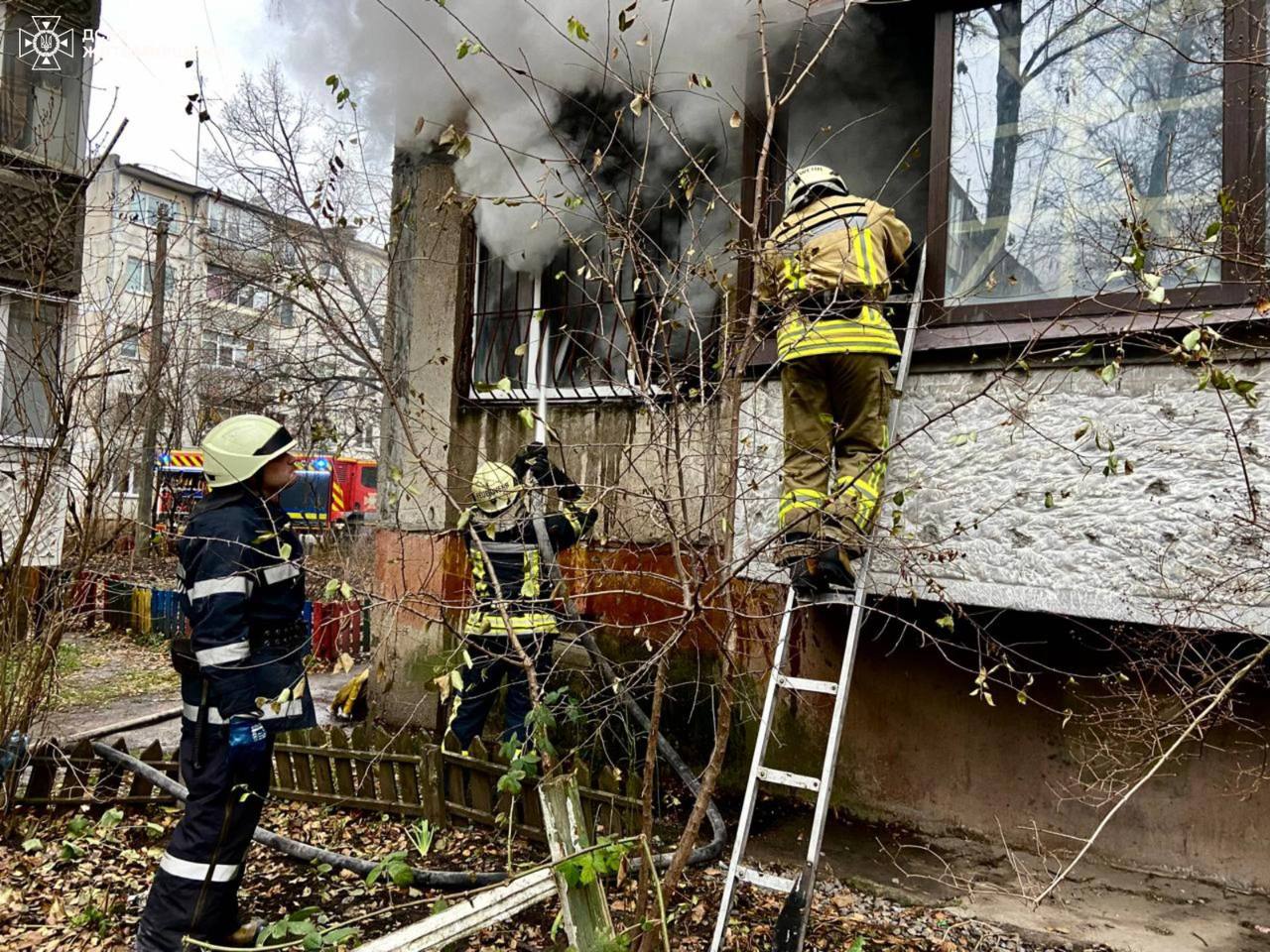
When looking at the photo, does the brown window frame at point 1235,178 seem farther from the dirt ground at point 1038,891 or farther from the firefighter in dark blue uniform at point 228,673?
the firefighter in dark blue uniform at point 228,673

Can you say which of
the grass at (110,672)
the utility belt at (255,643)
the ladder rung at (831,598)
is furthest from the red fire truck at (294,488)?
the ladder rung at (831,598)

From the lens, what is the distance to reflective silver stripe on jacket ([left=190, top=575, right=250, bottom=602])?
11.0 feet

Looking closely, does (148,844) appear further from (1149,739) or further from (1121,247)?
(1121,247)

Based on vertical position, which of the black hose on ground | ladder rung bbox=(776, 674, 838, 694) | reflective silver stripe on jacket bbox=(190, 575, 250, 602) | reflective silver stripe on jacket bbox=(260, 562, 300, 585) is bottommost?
the black hose on ground

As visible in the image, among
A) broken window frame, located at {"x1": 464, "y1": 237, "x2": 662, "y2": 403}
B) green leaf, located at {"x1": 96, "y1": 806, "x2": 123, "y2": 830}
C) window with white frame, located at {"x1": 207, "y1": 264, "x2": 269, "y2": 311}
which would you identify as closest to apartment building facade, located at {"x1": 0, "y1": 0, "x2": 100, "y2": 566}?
window with white frame, located at {"x1": 207, "y1": 264, "x2": 269, "y2": 311}

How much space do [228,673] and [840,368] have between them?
2.74 metres

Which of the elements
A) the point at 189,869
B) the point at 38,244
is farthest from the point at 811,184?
the point at 38,244

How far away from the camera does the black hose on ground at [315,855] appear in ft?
12.4

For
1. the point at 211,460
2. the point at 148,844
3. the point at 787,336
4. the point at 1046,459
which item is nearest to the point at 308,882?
the point at 148,844

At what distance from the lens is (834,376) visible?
3.86m

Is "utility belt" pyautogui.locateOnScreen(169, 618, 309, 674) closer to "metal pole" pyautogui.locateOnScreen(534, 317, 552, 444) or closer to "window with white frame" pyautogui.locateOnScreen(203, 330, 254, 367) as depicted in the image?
"metal pole" pyautogui.locateOnScreen(534, 317, 552, 444)

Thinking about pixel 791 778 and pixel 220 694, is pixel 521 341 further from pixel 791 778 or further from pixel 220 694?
pixel 791 778

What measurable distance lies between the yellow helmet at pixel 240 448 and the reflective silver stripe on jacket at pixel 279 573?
0.39 m

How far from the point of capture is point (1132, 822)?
4.16 m
